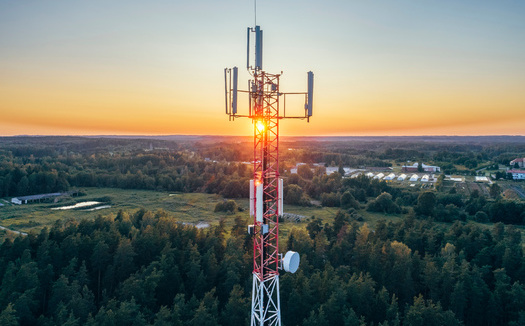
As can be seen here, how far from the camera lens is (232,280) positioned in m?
30.3

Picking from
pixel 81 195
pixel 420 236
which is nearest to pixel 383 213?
pixel 420 236

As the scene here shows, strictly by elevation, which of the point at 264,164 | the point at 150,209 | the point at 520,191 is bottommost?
the point at 150,209

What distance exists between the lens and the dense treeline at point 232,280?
24984 millimetres

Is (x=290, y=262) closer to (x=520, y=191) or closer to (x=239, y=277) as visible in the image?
(x=239, y=277)

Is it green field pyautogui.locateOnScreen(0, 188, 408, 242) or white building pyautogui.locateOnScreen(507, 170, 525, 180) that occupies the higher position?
white building pyautogui.locateOnScreen(507, 170, 525, 180)

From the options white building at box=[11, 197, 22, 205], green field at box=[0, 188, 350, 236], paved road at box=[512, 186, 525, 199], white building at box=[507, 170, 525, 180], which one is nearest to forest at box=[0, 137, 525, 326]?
green field at box=[0, 188, 350, 236]

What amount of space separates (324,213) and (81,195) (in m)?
63.3

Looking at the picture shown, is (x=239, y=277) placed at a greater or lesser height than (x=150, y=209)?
greater

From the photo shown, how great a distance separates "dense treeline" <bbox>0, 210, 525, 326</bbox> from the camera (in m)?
25.0

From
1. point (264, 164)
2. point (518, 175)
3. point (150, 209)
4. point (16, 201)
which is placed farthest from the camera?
point (518, 175)

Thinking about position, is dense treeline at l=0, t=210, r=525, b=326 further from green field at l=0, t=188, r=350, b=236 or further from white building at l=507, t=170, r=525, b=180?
white building at l=507, t=170, r=525, b=180

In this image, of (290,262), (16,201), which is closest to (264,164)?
(290,262)

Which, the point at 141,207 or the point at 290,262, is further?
the point at 141,207

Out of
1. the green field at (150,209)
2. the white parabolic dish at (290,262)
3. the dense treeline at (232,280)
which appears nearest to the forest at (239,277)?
the dense treeline at (232,280)
